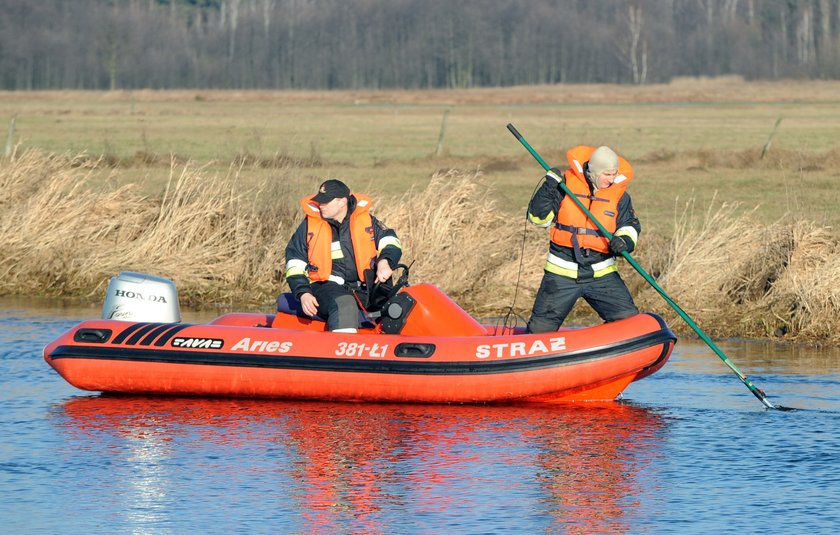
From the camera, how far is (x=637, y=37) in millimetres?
123312

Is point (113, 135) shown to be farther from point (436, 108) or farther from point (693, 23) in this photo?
point (693, 23)

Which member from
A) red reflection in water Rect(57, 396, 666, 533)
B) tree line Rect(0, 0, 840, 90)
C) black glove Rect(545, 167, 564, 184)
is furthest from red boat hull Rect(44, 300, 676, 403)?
tree line Rect(0, 0, 840, 90)

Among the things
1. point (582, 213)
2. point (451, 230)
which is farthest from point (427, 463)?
point (451, 230)

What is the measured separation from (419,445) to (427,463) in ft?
1.63

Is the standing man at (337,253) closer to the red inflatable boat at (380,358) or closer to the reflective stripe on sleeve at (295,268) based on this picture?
the reflective stripe on sleeve at (295,268)

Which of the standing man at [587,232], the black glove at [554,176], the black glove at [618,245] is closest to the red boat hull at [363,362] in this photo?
the standing man at [587,232]

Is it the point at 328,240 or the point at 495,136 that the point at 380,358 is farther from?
the point at 495,136

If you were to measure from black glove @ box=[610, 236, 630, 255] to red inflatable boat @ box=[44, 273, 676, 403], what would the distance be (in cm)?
56

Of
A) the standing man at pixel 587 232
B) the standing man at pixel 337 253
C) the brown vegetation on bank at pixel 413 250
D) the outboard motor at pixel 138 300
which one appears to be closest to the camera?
the standing man at pixel 587 232

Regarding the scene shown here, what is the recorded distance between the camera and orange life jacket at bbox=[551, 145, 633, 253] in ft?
34.6

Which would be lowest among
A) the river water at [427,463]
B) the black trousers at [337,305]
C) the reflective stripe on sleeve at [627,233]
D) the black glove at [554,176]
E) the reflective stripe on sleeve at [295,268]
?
the river water at [427,463]

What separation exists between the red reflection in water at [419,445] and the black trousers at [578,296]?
65 centimetres

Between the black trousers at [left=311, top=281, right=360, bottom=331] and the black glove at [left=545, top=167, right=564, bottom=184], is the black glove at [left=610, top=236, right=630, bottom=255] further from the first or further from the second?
the black trousers at [left=311, top=281, right=360, bottom=331]

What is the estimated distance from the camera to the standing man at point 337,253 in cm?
1080
